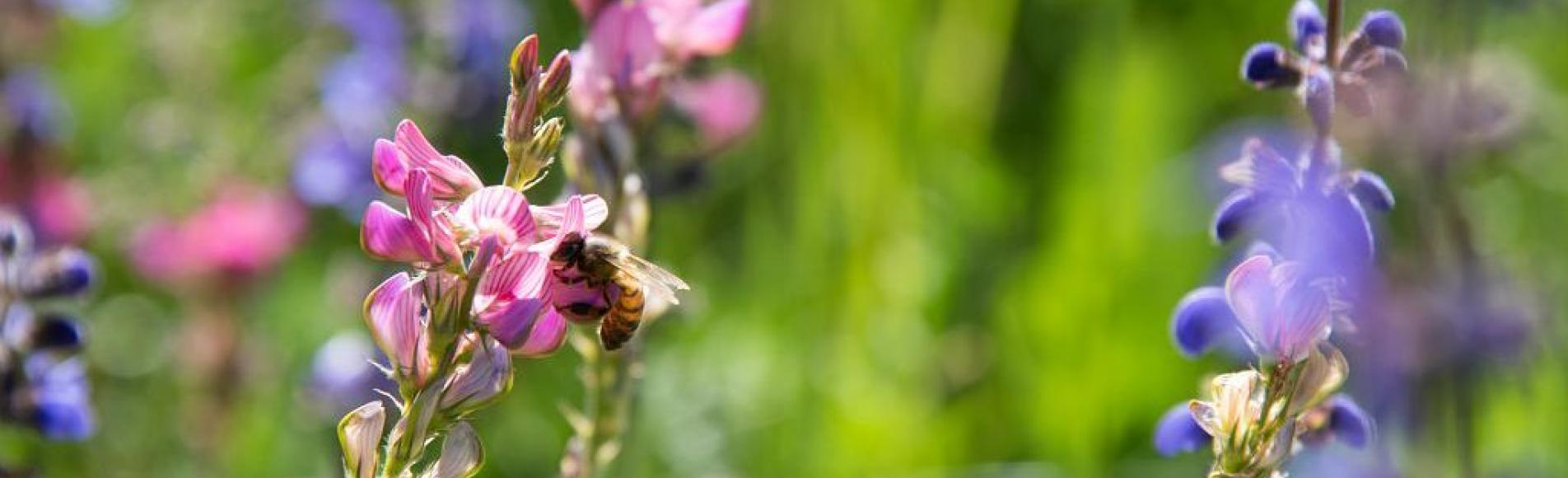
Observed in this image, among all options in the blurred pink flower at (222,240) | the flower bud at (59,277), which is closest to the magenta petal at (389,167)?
the flower bud at (59,277)

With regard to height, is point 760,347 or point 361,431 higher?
point 760,347

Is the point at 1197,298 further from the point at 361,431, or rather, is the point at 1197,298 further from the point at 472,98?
the point at 472,98

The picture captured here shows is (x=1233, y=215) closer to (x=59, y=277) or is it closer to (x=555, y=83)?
(x=555, y=83)

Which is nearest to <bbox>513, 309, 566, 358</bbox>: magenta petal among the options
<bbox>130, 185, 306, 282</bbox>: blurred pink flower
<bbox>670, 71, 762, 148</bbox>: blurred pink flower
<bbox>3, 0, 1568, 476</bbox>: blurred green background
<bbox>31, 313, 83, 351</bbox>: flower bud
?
<bbox>31, 313, 83, 351</bbox>: flower bud

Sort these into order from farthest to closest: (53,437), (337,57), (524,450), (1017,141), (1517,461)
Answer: (1017,141) < (337,57) < (524,450) < (1517,461) < (53,437)

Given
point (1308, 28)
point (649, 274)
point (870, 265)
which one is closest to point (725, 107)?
point (870, 265)

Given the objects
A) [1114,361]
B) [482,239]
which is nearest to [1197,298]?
[482,239]
